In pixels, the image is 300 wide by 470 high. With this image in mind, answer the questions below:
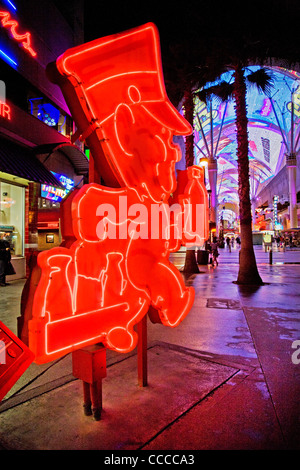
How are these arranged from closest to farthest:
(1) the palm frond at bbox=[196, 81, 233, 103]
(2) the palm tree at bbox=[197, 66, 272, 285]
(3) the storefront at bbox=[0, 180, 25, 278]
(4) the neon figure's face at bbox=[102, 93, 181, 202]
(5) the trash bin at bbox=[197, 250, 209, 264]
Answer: (4) the neon figure's face at bbox=[102, 93, 181, 202]
(2) the palm tree at bbox=[197, 66, 272, 285]
(3) the storefront at bbox=[0, 180, 25, 278]
(1) the palm frond at bbox=[196, 81, 233, 103]
(5) the trash bin at bbox=[197, 250, 209, 264]

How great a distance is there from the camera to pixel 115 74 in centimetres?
302

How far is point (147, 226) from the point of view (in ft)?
11.0

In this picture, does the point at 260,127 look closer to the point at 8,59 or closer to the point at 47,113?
the point at 47,113

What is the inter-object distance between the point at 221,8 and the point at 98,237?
10885 millimetres

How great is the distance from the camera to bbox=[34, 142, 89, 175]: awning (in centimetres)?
1052

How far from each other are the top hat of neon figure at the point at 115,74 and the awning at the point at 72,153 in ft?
25.9

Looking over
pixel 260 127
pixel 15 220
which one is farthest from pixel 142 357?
pixel 260 127

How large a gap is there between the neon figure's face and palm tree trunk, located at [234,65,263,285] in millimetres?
8106

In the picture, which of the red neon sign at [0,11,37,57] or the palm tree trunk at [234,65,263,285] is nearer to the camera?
the red neon sign at [0,11,37,57]

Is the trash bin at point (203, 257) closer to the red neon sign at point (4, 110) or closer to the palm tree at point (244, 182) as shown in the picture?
the palm tree at point (244, 182)

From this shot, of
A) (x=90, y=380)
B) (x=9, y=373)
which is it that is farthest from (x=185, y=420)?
(x=9, y=373)

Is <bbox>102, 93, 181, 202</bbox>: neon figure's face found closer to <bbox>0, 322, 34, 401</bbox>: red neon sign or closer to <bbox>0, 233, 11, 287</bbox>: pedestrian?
<bbox>0, 322, 34, 401</bbox>: red neon sign

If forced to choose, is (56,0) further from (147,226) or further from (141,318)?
(141,318)

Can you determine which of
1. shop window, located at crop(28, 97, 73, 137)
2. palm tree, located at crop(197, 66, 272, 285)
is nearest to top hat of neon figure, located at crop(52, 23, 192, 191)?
palm tree, located at crop(197, 66, 272, 285)
